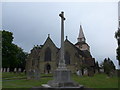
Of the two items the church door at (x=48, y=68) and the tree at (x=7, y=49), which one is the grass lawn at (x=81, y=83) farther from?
the church door at (x=48, y=68)

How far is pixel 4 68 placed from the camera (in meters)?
42.0

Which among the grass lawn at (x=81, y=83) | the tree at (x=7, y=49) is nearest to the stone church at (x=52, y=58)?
the tree at (x=7, y=49)

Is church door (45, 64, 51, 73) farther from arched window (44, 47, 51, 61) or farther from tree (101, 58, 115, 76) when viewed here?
tree (101, 58, 115, 76)

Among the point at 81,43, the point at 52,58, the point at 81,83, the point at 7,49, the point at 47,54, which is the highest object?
the point at 81,43


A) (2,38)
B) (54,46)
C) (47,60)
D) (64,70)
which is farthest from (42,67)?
(64,70)

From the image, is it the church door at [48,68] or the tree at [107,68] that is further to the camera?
the church door at [48,68]

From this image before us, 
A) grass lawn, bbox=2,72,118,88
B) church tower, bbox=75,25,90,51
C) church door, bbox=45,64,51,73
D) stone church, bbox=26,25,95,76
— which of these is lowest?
grass lawn, bbox=2,72,118,88

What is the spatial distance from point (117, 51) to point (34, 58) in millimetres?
26752

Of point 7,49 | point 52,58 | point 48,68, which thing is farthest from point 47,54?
point 7,49

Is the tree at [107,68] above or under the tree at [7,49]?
under

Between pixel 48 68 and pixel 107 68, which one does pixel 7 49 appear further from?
pixel 107 68

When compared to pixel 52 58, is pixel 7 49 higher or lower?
higher

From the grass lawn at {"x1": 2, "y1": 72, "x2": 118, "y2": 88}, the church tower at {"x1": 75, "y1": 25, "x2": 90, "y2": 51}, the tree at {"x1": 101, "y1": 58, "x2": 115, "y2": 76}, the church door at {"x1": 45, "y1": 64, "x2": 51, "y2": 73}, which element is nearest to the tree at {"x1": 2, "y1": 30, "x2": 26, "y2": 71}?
the church door at {"x1": 45, "y1": 64, "x2": 51, "y2": 73}

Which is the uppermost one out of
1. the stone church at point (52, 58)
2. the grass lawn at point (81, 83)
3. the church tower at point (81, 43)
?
the church tower at point (81, 43)
